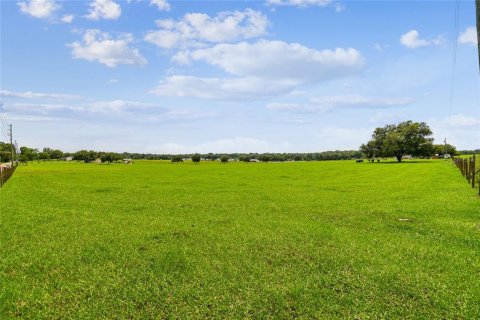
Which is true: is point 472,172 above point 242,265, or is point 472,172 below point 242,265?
above

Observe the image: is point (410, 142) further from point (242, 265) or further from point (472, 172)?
point (242, 265)

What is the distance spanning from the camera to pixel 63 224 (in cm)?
1627

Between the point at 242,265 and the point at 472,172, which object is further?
the point at 472,172

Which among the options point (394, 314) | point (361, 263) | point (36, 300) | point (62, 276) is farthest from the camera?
point (361, 263)

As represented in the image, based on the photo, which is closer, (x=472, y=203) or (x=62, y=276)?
(x=62, y=276)

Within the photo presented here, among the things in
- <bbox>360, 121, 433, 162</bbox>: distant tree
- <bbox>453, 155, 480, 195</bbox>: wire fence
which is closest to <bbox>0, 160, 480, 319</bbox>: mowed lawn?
<bbox>453, 155, 480, 195</bbox>: wire fence

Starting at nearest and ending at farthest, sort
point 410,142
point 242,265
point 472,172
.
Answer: point 242,265 < point 472,172 < point 410,142

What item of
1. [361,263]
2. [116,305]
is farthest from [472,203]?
[116,305]

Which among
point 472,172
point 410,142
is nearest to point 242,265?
point 472,172

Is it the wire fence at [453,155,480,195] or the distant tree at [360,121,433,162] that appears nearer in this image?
the wire fence at [453,155,480,195]

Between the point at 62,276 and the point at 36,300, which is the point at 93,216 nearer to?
the point at 62,276

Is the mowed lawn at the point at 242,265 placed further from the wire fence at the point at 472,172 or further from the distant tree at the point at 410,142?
the distant tree at the point at 410,142

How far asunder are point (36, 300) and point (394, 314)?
783 centimetres

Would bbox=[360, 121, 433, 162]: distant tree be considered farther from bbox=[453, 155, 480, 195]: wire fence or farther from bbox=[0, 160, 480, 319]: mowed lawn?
bbox=[0, 160, 480, 319]: mowed lawn
